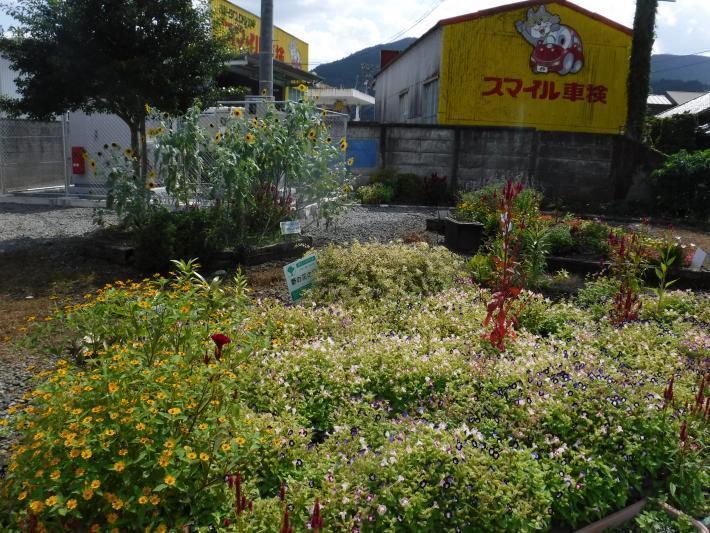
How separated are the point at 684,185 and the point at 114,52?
1141cm

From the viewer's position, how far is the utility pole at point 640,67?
49.2ft

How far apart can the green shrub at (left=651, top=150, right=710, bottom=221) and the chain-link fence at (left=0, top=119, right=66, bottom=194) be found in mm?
12812

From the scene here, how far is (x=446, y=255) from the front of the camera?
20.0 ft

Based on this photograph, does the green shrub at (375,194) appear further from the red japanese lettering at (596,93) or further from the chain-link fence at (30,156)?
the red japanese lettering at (596,93)

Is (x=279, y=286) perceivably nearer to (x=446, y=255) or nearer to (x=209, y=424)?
(x=446, y=255)

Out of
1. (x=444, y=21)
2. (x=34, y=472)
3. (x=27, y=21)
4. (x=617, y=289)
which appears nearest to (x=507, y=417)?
(x=34, y=472)

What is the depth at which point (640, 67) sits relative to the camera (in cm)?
1516

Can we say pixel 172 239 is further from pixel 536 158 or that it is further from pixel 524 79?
pixel 524 79

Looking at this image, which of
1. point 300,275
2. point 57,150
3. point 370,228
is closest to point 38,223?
point 370,228

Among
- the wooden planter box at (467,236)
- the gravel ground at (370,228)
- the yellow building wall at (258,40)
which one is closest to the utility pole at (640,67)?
the gravel ground at (370,228)

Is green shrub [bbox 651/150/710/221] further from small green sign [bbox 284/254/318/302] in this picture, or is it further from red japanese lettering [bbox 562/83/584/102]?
small green sign [bbox 284/254/318/302]

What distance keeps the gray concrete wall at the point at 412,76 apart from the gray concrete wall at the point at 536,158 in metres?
4.60

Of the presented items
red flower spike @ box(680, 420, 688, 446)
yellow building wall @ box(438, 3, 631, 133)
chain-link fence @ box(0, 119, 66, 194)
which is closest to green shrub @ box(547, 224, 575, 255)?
red flower spike @ box(680, 420, 688, 446)

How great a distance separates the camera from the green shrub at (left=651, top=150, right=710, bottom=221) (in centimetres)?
1280
